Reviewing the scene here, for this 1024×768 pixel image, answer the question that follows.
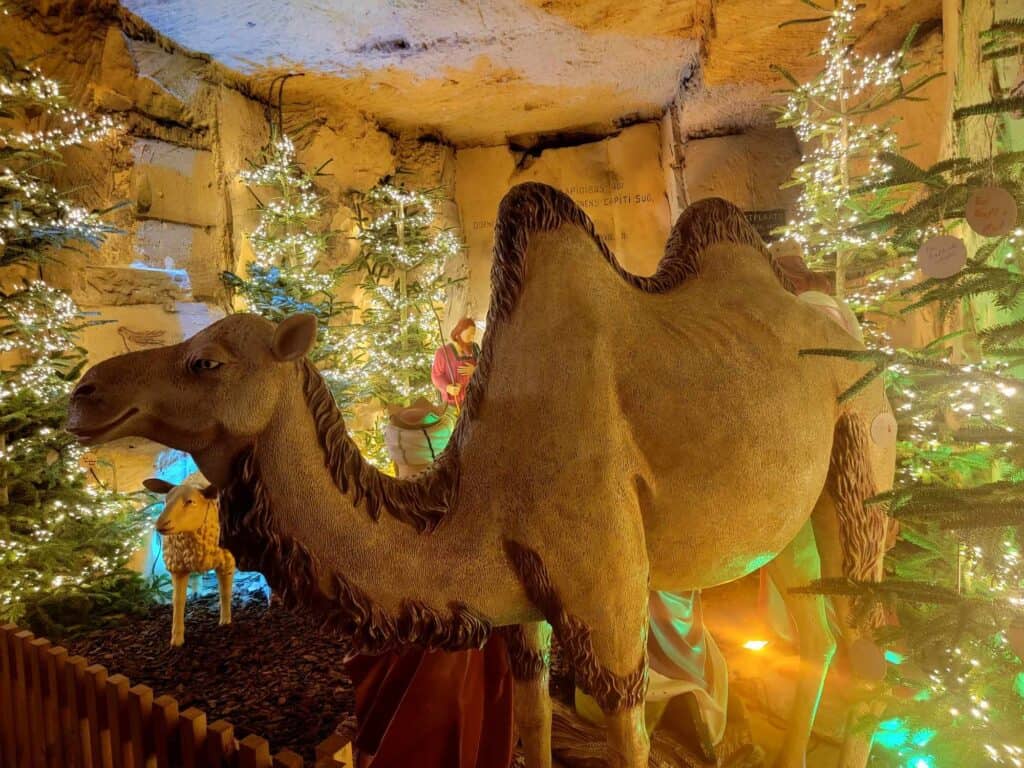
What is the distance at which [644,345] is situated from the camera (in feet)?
4.85

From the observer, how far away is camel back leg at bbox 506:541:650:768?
128 cm

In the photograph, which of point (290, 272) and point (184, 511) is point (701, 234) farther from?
point (290, 272)

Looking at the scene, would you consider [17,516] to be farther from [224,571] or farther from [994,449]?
[994,449]

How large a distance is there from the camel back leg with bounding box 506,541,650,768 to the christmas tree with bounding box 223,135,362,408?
13.8 feet

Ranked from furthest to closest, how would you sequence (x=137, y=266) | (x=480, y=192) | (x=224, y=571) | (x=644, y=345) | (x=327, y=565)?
(x=480, y=192) → (x=137, y=266) → (x=224, y=571) → (x=644, y=345) → (x=327, y=565)

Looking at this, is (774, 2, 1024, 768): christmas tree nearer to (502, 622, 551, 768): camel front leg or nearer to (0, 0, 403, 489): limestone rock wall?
(502, 622, 551, 768): camel front leg

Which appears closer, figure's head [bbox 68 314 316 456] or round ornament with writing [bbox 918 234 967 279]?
figure's head [bbox 68 314 316 456]

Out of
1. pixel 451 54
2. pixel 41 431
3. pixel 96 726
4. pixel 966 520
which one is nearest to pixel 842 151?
pixel 966 520

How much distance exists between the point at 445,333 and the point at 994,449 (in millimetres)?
7413

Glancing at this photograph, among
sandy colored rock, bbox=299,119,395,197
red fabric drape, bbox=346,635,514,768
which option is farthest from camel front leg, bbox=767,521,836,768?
sandy colored rock, bbox=299,119,395,197

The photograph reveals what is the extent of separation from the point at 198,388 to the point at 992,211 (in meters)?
1.61

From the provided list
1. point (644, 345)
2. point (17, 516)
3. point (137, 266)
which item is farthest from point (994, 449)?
point (137, 266)

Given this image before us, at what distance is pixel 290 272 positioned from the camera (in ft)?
17.5

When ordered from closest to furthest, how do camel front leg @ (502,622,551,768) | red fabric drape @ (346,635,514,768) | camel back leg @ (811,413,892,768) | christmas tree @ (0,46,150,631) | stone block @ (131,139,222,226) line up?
camel front leg @ (502,622,551,768), camel back leg @ (811,413,892,768), red fabric drape @ (346,635,514,768), christmas tree @ (0,46,150,631), stone block @ (131,139,222,226)
